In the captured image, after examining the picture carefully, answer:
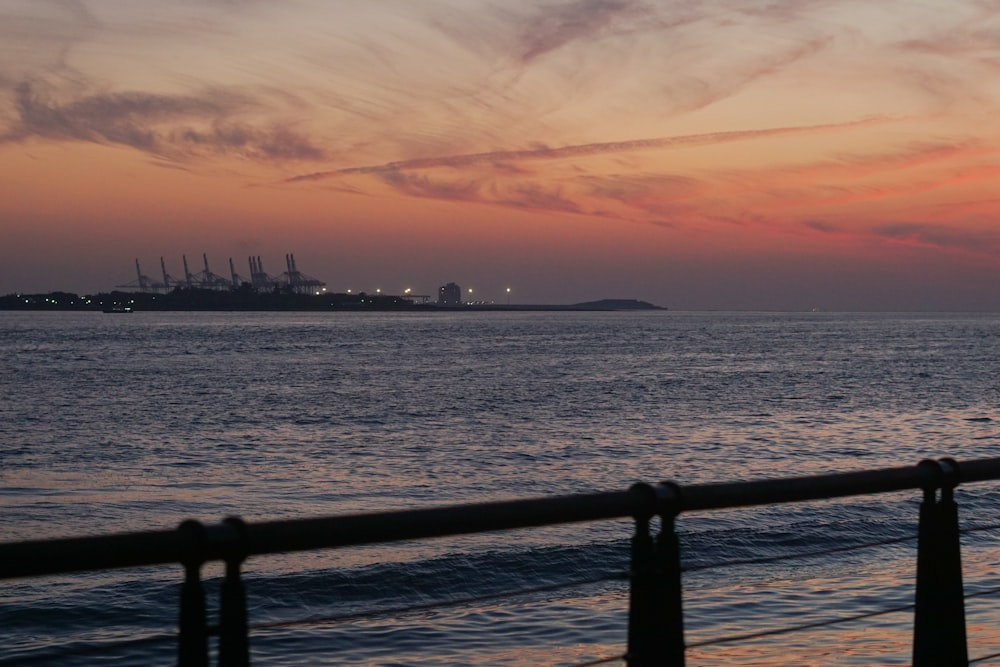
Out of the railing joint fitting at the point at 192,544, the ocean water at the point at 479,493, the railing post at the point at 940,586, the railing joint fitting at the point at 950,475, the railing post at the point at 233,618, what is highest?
the railing joint fitting at the point at 192,544

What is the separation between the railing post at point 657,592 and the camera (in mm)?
2967

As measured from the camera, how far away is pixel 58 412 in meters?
44.9

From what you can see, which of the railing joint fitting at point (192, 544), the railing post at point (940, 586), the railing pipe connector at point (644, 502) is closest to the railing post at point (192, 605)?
the railing joint fitting at point (192, 544)

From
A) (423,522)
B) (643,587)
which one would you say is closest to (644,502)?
(643,587)

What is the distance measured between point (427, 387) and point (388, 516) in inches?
2258

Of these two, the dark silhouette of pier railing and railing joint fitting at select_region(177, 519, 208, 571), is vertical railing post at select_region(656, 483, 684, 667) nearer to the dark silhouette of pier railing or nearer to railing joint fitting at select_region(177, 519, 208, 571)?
the dark silhouette of pier railing

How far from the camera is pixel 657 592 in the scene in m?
2.98

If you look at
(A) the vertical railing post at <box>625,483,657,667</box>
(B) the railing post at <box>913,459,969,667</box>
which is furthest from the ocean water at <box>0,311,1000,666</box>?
(B) the railing post at <box>913,459,969,667</box>

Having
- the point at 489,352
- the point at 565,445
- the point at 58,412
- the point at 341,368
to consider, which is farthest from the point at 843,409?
the point at 489,352

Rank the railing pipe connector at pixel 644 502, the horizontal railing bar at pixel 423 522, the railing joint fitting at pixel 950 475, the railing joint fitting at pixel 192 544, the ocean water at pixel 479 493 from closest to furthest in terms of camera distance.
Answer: the horizontal railing bar at pixel 423 522
the railing joint fitting at pixel 192 544
the railing pipe connector at pixel 644 502
the railing joint fitting at pixel 950 475
the ocean water at pixel 479 493

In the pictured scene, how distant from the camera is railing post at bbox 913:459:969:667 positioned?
3.58 metres

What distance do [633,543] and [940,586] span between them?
121 cm

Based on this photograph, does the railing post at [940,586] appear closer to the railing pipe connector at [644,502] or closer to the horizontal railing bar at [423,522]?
the horizontal railing bar at [423,522]

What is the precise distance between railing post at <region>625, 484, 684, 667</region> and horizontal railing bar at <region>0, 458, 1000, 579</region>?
4 cm
